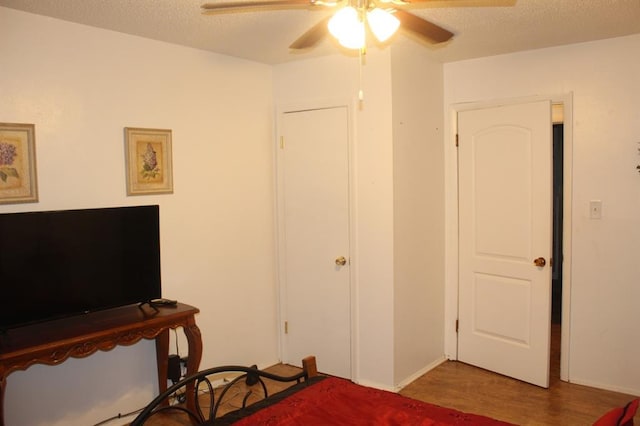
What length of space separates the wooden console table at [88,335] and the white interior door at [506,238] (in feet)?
7.41

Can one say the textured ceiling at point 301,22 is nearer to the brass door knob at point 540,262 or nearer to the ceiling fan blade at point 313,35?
the ceiling fan blade at point 313,35

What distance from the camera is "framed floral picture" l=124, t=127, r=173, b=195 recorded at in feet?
10.8

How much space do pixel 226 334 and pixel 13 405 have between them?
1.46 m

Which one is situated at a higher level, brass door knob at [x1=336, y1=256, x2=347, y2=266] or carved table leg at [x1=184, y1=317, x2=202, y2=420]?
brass door knob at [x1=336, y1=256, x2=347, y2=266]

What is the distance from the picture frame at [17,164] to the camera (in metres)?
2.76

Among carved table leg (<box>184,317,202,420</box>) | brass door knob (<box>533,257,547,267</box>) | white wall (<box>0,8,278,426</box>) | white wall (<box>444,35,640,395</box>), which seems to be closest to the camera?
white wall (<box>0,8,278,426</box>)

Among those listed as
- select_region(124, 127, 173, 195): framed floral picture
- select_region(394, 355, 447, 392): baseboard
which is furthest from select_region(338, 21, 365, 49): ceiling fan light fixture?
select_region(394, 355, 447, 392): baseboard

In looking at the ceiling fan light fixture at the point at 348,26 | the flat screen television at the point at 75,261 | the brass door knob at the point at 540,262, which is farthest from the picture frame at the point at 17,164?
the brass door knob at the point at 540,262

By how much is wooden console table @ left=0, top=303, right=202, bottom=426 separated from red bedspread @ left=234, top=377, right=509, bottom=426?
1065mm

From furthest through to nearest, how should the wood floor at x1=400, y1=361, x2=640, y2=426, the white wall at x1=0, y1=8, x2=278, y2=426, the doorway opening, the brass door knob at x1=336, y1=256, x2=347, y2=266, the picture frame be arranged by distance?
the doorway opening → the brass door knob at x1=336, y1=256, x2=347, y2=266 → the wood floor at x1=400, y1=361, x2=640, y2=426 → the white wall at x1=0, y1=8, x2=278, y2=426 → the picture frame

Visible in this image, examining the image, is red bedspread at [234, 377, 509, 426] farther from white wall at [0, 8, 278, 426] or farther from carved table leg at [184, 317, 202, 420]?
white wall at [0, 8, 278, 426]

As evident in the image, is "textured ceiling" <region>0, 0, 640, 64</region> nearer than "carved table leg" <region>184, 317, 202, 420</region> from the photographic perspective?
Yes

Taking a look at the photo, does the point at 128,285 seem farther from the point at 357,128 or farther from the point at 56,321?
the point at 357,128

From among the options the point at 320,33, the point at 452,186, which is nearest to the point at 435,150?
the point at 452,186
